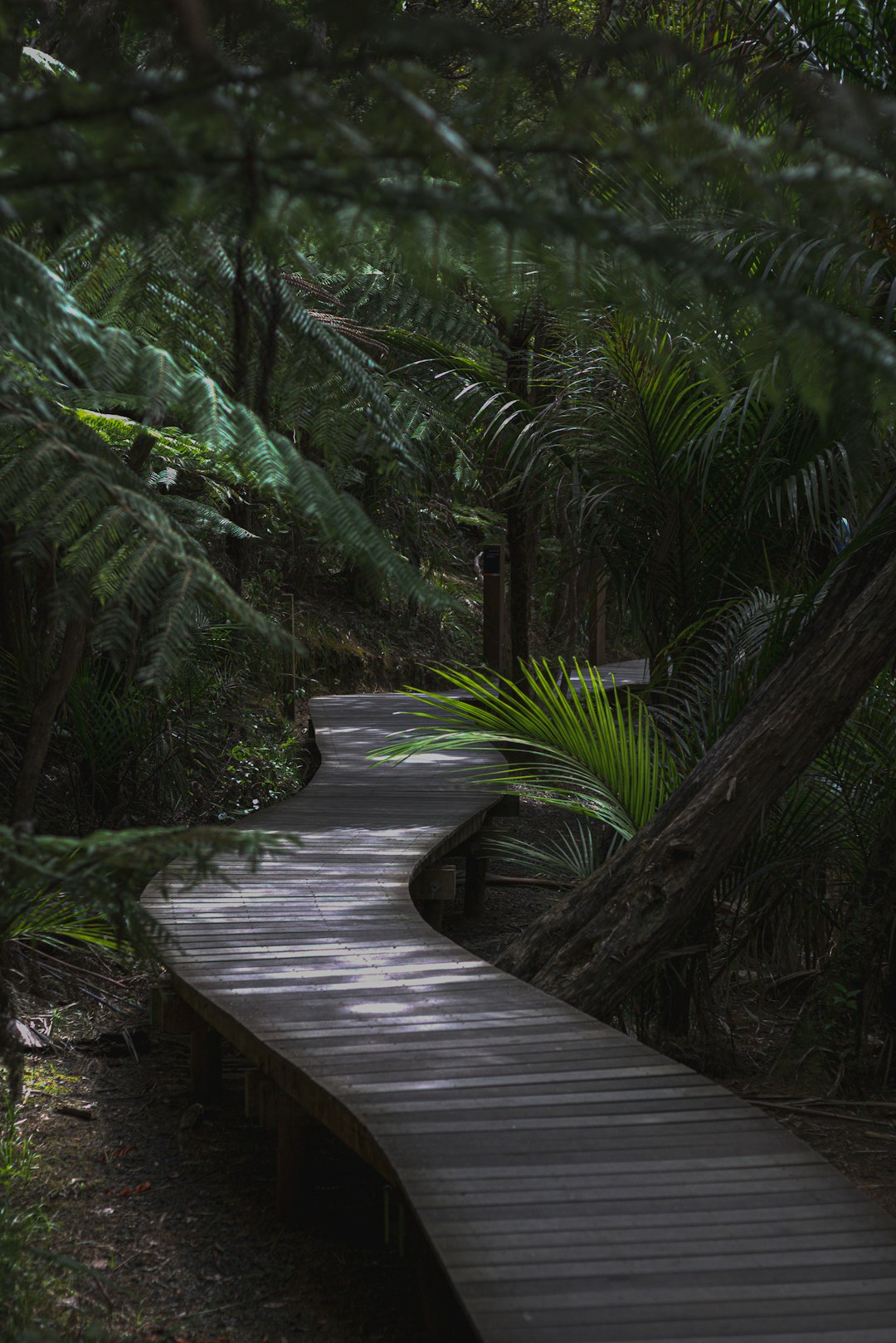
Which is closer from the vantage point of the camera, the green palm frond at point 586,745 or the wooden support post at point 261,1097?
the wooden support post at point 261,1097

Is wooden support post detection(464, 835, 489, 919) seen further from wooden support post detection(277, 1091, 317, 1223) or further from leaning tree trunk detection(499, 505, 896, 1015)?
wooden support post detection(277, 1091, 317, 1223)

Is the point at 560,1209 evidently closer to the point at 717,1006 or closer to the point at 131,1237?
the point at 131,1237

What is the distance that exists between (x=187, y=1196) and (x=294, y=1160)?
0.40m

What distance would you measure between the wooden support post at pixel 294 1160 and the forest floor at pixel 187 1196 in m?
0.06

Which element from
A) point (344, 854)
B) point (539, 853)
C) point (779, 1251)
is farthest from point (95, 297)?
point (344, 854)

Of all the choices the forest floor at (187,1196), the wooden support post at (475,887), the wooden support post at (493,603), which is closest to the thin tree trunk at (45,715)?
the forest floor at (187,1196)

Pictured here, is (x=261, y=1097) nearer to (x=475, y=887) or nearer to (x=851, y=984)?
(x=851, y=984)

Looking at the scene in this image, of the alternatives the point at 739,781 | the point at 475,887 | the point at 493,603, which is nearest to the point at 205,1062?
the point at 739,781

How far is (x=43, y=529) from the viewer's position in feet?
8.05

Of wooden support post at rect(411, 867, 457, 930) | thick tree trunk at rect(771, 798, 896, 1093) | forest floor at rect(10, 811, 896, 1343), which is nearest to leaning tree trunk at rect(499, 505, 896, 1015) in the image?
thick tree trunk at rect(771, 798, 896, 1093)

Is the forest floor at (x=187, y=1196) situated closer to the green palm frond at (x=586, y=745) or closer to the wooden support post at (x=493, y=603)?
the green palm frond at (x=586, y=745)

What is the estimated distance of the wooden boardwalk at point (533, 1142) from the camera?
2.29 metres

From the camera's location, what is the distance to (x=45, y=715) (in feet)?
16.4

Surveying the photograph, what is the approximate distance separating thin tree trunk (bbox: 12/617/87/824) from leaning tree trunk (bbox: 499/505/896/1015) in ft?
7.48
